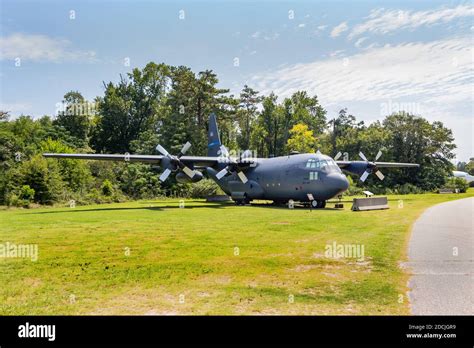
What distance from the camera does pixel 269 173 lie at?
3041cm

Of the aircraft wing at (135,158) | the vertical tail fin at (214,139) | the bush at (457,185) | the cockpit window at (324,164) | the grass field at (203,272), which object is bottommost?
the grass field at (203,272)

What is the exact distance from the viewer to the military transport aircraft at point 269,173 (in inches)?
999

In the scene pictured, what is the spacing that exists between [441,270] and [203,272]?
19.0ft

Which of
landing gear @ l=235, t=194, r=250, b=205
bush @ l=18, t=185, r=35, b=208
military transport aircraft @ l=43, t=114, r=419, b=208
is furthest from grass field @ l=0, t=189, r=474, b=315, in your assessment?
landing gear @ l=235, t=194, r=250, b=205

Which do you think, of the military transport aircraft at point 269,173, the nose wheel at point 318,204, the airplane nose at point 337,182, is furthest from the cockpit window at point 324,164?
the nose wheel at point 318,204

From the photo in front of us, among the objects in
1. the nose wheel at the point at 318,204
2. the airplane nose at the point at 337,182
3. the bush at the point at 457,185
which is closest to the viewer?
the airplane nose at the point at 337,182

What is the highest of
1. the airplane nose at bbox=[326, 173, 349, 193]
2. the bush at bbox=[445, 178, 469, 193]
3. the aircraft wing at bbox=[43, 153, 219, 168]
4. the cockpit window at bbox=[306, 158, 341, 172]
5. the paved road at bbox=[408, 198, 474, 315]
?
the aircraft wing at bbox=[43, 153, 219, 168]

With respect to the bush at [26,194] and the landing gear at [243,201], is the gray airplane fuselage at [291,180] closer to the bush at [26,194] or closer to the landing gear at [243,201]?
the landing gear at [243,201]

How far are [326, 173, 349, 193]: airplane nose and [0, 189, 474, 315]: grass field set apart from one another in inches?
369

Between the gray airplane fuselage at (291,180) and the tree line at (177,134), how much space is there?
15331 mm

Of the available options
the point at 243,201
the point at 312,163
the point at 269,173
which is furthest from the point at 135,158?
the point at 312,163

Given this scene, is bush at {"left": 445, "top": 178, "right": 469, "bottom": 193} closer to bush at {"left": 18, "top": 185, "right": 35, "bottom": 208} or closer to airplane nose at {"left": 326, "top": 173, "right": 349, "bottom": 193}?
airplane nose at {"left": 326, "top": 173, "right": 349, "bottom": 193}

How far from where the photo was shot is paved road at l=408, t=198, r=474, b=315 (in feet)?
20.9
